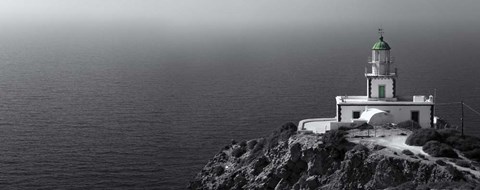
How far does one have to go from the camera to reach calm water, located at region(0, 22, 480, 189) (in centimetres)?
7194

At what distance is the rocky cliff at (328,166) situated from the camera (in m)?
50.7

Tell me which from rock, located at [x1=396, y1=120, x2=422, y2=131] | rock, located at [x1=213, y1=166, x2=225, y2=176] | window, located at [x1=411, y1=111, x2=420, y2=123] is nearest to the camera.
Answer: rock, located at [x1=396, y1=120, x2=422, y2=131]

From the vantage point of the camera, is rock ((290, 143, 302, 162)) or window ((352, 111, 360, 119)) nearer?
rock ((290, 143, 302, 162))

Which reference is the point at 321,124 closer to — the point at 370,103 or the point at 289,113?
the point at 370,103

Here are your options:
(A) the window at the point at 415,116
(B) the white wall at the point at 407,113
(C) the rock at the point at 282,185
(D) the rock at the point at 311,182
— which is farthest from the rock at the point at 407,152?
(A) the window at the point at 415,116

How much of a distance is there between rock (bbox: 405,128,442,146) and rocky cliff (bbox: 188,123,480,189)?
1.85 m

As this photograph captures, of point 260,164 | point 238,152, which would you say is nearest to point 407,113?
point 260,164

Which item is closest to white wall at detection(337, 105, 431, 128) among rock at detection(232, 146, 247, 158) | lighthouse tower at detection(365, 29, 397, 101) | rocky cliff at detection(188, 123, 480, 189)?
lighthouse tower at detection(365, 29, 397, 101)

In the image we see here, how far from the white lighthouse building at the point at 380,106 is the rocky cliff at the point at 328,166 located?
2890mm

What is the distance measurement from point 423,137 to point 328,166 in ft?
24.4

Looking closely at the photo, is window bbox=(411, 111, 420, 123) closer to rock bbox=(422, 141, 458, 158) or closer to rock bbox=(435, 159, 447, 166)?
rock bbox=(422, 141, 458, 158)

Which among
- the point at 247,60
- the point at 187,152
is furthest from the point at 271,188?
the point at 247,60

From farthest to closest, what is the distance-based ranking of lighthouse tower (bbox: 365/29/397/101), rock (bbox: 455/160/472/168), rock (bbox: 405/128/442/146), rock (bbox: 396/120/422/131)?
lighthouse tower (bbox: 365/29/397/101), rock (bbox: 396/120/422/131), rock (bbox: 405/128/442/146), rock (bbox: 455/160/472/168)

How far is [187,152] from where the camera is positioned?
3044 inches
